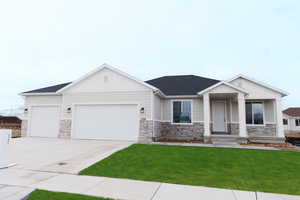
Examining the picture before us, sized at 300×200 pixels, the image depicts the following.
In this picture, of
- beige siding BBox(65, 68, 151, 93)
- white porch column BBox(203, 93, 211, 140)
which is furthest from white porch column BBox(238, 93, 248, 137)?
beige siding BBox(65, 68, 151, 93)

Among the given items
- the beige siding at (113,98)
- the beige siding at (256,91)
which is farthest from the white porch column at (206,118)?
the beige siding at (113,98)

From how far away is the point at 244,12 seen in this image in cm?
1152

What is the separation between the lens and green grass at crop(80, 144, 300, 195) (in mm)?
4195

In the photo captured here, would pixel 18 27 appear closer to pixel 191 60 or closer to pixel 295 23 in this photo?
pixel 191 60

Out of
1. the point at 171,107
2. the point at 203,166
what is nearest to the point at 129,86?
the point at 171,107

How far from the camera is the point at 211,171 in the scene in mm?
5168

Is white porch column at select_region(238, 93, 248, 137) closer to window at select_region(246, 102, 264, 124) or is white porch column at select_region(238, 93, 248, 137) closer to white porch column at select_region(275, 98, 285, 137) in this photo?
window at select_region(246, 102, 264, 124)

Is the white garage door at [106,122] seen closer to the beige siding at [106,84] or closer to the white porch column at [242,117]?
the beige siding at [106,84]

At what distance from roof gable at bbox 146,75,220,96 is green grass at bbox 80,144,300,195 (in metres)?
7.27

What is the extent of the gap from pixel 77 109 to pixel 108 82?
305 cm

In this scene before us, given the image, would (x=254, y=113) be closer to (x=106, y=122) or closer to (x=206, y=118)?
(x=206, y=118)

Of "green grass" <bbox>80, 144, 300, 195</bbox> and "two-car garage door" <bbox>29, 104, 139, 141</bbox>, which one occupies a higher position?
"two-car garage door" <bbox>29, 104, 139, 141</bbox>

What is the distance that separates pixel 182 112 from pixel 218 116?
Answer: 9.43 ft

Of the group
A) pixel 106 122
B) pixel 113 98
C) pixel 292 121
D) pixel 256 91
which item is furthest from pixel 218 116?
pixel 292 121
